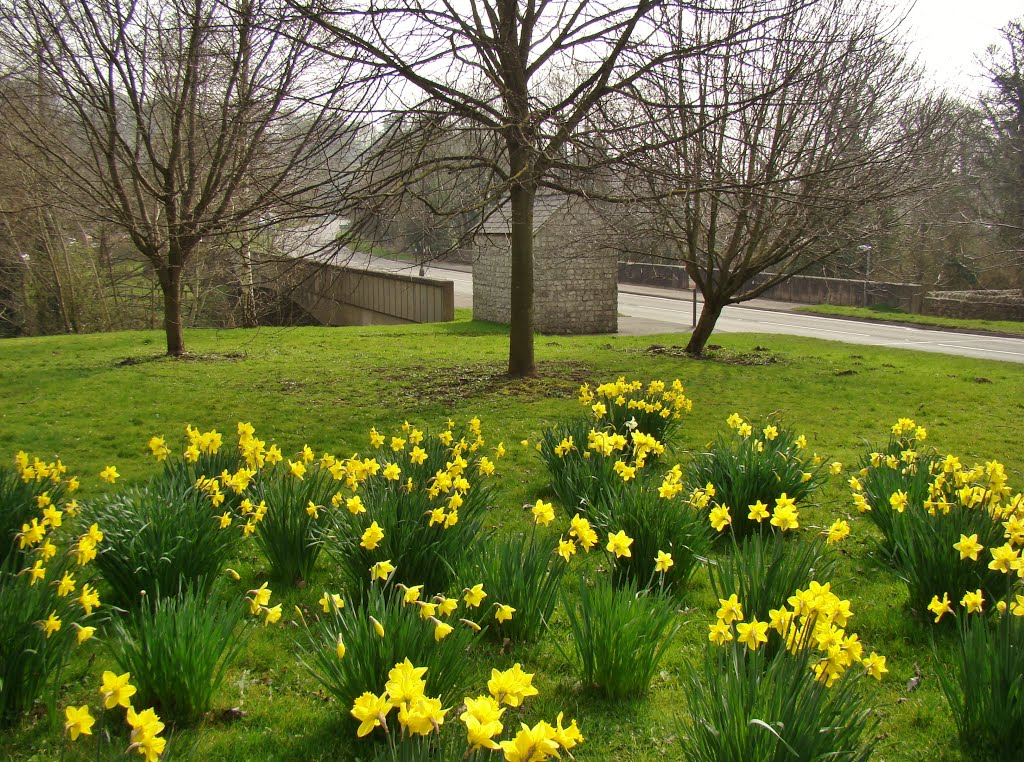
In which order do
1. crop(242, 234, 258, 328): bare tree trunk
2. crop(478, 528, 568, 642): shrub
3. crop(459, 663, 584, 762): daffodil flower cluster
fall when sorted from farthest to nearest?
crop(242, 234, 258, 328): bare tree trunk
crop(478, 528, 568, 642): shrub
crop(459, 663, 584, 762): daffodil flower cluster

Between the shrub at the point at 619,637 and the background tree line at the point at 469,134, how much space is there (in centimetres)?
580

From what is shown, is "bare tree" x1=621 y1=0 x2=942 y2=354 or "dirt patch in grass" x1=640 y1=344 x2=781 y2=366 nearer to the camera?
"bare tree" x1=621 y1=0 x2=942 y2=354

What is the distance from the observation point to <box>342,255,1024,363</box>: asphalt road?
21.1 meters

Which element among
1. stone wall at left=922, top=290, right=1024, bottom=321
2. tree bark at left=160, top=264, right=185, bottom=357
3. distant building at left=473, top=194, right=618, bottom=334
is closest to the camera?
tree bark at left=160, top=264, right=185, bottom=357

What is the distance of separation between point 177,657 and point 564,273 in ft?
66.5

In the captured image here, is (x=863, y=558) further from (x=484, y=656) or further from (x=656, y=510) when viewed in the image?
(x=484, y=656)

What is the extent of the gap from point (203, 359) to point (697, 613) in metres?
11.8

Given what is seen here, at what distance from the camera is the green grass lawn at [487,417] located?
3.22 metres

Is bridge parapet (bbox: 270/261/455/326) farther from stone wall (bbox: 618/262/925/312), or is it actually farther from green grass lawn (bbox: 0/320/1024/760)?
stone wall (bbox: 618/262/925/312)

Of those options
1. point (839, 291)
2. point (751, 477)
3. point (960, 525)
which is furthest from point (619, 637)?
point (839, 291)

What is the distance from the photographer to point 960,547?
361 cm

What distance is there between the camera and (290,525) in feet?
14.5

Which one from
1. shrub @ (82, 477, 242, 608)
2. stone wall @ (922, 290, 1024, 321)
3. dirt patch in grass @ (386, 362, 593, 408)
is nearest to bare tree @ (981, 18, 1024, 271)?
stone wall @ (922, 290, 1024, 321)

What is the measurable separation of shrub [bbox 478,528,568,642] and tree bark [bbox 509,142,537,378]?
704cm
